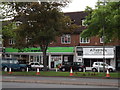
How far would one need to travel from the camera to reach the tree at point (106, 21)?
70.5ft

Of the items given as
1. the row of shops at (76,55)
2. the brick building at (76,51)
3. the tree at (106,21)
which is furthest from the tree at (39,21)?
the brick building at (76,51)

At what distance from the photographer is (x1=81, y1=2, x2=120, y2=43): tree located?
70.5 ft

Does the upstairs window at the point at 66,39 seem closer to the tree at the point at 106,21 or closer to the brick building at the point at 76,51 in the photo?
the brick building at the point at 76,51

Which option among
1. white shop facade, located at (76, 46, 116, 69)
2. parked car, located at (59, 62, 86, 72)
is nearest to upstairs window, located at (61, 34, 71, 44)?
white shop facade, located at (76, 46, 116, 69)

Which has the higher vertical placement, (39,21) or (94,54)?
(39,21)

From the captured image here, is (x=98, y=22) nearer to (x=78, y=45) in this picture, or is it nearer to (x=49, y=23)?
(x=49, y=23)

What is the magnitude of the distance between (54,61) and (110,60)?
1029 cm

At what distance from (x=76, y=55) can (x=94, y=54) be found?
345 centimetres

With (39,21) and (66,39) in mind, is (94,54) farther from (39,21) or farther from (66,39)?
(39,21)

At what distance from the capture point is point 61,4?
93.7ft

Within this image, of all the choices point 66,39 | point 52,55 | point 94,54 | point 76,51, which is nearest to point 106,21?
point 94,54

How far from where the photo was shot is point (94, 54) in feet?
143

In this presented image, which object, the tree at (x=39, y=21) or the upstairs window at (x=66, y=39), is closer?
the tree at (x=39, y=21)

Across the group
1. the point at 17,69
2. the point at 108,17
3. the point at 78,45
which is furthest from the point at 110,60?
the point at 108,17
